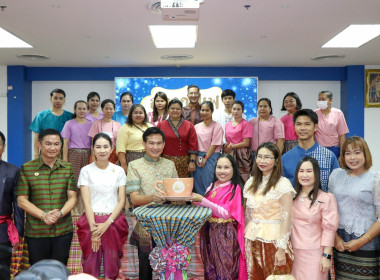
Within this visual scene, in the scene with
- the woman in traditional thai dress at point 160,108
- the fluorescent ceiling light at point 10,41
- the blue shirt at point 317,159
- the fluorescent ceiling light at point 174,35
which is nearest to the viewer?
the blue shirt at point 317,159

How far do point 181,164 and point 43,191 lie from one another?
5.76ft

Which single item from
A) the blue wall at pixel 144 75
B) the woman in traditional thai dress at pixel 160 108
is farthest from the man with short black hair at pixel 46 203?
the blue wall at pixel 144 75

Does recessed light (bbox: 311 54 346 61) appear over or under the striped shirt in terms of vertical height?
over

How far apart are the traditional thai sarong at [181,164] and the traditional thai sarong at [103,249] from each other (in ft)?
4.70

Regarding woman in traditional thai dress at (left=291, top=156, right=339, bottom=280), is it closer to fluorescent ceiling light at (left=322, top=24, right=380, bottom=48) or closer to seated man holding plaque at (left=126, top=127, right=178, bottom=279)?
seated man holding plaque at (left=126, top=127, right=178, bottom=279)

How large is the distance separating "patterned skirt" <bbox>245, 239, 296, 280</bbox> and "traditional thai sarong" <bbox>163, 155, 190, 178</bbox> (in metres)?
1.60

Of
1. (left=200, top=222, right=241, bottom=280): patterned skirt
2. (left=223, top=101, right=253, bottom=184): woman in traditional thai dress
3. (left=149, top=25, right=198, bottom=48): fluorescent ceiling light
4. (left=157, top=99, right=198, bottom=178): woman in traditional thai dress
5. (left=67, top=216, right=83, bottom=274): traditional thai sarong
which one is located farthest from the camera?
(left=149, top=25, right=198, bottom=48): fluorescent ceiling light

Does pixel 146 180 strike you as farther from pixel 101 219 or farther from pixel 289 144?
pixel 289 144

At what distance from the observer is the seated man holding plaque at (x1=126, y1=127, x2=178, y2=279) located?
301 centimetres

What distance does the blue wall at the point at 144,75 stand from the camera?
8594mm

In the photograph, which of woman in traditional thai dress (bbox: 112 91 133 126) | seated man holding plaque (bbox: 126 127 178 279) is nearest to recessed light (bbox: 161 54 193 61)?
woman in traditional thai dress (bbox: 112 91 133 126)

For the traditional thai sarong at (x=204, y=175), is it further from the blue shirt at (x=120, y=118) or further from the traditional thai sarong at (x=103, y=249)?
the traditional thai sarong at (x=103, y=249)

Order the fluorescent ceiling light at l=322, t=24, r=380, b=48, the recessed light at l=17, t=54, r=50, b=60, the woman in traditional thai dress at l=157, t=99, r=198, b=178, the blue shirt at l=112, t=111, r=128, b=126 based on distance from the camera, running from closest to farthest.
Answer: the woman in traditional thai dress at l=157, t=99, r=198, b=178 → the blue shirt at l=112, t=111, r=128, b=126 → the fluorescent ceiling light at l=322, t=24, r=380, b=48 → the recessed light at l=17, t=54, r=50, b=60

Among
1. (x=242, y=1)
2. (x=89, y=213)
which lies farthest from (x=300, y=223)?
(x=242, y=1)
